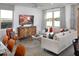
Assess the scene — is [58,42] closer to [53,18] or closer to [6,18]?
[53,18]

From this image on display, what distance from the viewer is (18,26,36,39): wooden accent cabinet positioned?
1.88 m

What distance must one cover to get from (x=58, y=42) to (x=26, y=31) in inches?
23.8

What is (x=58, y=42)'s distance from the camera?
1.92 meters

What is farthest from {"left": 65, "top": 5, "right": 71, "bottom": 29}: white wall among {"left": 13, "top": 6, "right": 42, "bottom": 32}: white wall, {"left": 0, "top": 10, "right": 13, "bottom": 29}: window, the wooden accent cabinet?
{"left": 0, "top": 10, "right": 13, "bottom": 29}: window

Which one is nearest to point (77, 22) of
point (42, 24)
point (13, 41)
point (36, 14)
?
point (42, 24)

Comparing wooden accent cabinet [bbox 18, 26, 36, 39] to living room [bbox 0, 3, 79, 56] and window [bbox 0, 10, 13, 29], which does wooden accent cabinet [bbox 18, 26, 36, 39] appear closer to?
living room [bbox 0, 3, 79, 56]

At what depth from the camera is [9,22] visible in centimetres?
183

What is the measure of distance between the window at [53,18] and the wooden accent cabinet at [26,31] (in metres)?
0.27

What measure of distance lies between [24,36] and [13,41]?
0.69 feet

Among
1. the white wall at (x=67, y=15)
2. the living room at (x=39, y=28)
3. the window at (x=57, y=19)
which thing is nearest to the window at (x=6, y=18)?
the living room at (x=39, y=28)

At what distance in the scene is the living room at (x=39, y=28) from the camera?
1829 mm

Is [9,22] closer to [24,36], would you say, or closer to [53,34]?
[24,36]

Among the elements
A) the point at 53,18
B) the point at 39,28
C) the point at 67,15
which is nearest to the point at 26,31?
the point at 39,28

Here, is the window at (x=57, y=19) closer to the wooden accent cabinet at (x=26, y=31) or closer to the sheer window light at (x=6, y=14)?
the wooden accent cabinet at (x=26, y=31)
